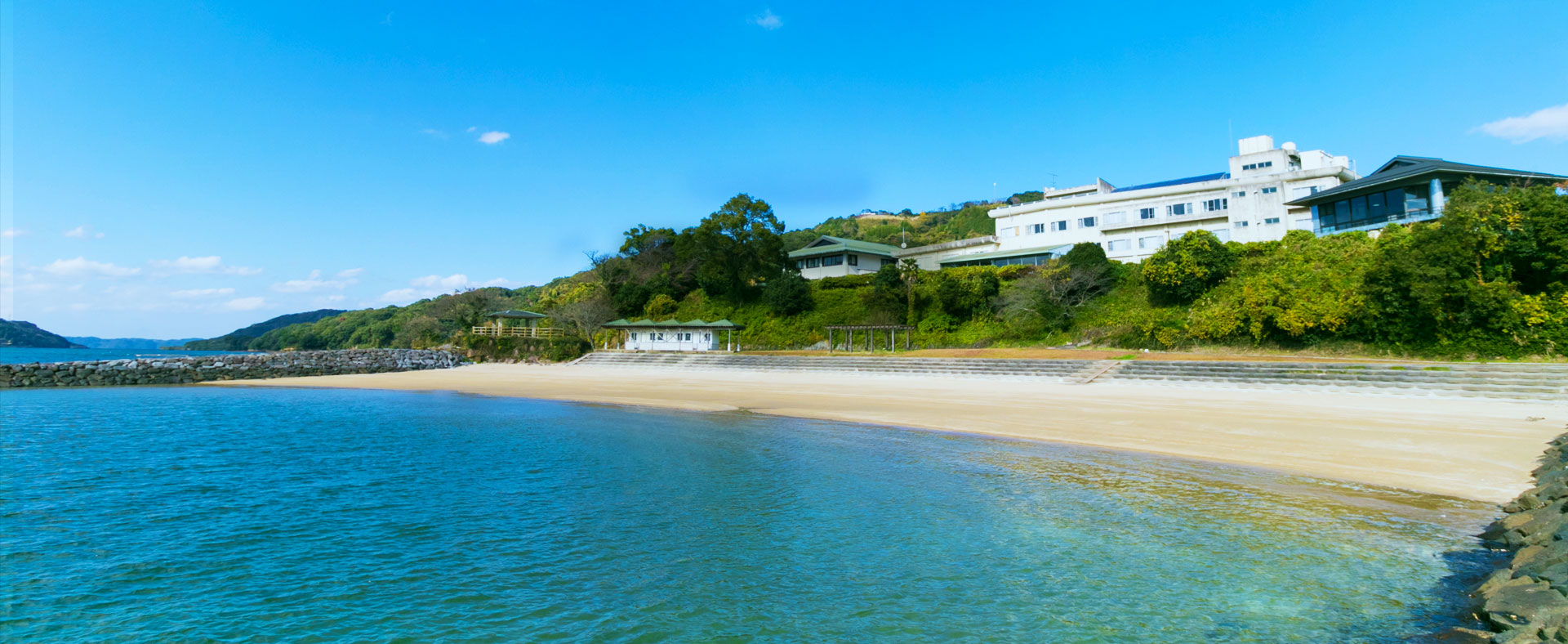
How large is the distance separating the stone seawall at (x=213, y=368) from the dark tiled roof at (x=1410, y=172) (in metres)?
58.1

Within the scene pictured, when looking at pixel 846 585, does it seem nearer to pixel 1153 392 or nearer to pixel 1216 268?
pixel 1153 392

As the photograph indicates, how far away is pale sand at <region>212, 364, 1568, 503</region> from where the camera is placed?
10.9m

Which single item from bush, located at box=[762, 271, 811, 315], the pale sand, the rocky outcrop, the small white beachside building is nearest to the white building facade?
bush, located at box=[762, 271, 811, 315]

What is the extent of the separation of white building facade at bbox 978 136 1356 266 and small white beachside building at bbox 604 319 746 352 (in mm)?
19305

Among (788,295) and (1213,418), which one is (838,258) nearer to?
(788,295)

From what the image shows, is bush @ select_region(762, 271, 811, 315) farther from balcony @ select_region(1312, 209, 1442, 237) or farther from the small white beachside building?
balcony @ select_region(1312, 209, 1442, 237)

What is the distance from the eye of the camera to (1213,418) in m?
16.4

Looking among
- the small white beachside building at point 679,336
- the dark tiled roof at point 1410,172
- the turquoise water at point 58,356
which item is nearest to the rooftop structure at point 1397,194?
the dark tiled roof at point 1410,172

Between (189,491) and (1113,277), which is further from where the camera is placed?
(1113,277)

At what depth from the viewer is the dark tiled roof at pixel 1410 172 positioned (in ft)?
106

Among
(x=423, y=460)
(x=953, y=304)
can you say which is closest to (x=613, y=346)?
(x=953, y=304)

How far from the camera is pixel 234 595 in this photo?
20.1 ft

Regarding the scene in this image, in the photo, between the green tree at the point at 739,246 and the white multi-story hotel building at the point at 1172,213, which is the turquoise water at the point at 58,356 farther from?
the white multi-story hotel building at the point at 1172,213

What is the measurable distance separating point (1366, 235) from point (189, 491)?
4405 centimetres
